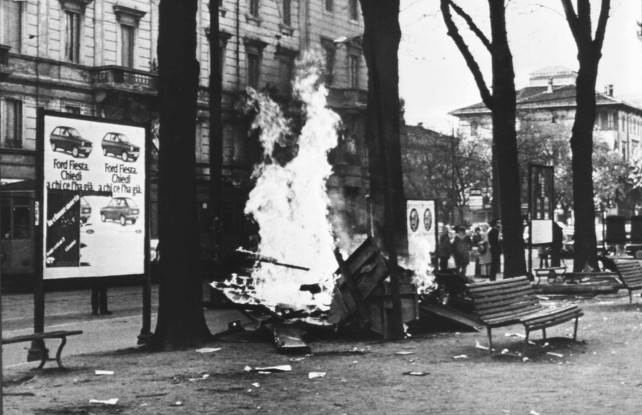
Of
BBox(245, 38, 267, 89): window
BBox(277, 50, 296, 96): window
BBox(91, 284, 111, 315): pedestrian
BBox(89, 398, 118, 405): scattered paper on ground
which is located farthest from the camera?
BBox(245, 38, 267, 89): window

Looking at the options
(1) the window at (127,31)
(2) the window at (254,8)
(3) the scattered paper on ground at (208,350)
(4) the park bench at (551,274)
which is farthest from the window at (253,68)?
(3) the scattered paper on ground at (208,350)

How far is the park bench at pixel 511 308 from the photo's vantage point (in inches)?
428

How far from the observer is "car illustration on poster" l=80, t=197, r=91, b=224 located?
11.3 meters

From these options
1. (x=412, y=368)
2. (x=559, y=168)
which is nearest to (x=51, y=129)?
(x=412, y=368)

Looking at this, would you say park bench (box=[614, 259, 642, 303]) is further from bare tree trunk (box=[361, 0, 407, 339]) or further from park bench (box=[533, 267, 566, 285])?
park bench (box=[533, 267, 566, 285])

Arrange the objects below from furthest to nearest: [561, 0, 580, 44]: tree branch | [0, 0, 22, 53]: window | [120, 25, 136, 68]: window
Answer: [120, 25, 136, 68]: window
[0, 0, 22, 53]: window
[561, 0, 580, 44]: tree branch

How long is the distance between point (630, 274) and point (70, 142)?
31.8 ft

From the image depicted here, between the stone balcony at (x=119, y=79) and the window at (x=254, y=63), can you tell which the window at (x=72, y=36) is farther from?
the window at (x=254, y=63)

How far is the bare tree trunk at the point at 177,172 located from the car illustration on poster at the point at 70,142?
1134mm

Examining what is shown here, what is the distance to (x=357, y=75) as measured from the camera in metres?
35.4

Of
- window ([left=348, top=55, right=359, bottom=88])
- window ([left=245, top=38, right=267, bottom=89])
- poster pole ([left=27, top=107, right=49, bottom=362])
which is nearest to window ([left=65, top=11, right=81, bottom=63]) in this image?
window ([left=245, top=38, right=267, bottom=89])

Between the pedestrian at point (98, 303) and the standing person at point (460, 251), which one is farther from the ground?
the standing person at point (460, 251)

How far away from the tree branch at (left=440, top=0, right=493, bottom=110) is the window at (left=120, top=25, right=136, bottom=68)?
20213 mm

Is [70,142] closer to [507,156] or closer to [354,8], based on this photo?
[507,156]
